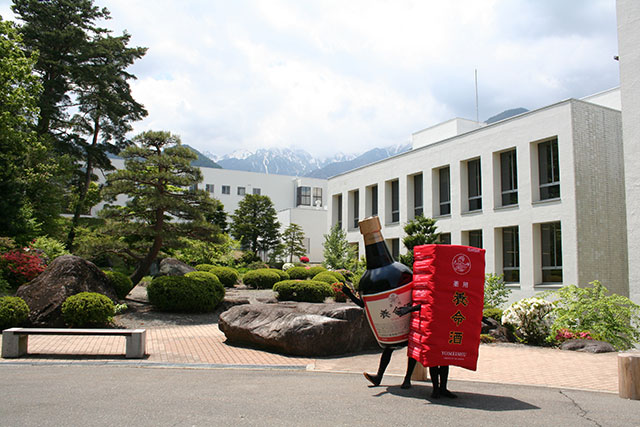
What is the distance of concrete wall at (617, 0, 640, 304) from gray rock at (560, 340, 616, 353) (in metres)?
3.75

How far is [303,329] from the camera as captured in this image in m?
9.92

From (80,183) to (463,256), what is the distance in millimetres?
34855

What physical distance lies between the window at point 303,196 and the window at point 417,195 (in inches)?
1556

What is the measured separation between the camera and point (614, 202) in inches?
727

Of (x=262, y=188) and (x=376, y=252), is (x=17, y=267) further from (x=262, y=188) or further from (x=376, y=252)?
(x=262, y=188)

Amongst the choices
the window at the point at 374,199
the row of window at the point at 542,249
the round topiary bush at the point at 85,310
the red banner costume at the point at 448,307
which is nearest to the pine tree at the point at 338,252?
the window at the point at 374,199

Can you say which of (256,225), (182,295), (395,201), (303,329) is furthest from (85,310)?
(256,225)

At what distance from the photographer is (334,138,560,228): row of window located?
1956 cm

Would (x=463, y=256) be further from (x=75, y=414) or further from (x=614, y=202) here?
(x=614, y=202)

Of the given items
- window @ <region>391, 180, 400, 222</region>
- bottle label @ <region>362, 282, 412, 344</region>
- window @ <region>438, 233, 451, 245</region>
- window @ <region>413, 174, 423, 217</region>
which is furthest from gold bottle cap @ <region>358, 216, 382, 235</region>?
window @ <region>391, 180, 400, 222</region>

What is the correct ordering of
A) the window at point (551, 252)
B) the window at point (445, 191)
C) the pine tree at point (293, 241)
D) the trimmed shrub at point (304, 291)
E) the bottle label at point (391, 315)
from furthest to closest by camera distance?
the pine tree at point (293, 241), the window at point (445, 191), the window at point (551, 252), the trimmed shrub at point (304, 291), the bottle label at point (391, 315)

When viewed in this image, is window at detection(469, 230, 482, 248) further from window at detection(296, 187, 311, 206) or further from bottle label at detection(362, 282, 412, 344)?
window at detection(296, 187, 311, 206)

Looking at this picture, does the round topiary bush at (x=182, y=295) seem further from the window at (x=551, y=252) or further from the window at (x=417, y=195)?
the window at (x=417, y=195)

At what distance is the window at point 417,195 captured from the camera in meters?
26.5
